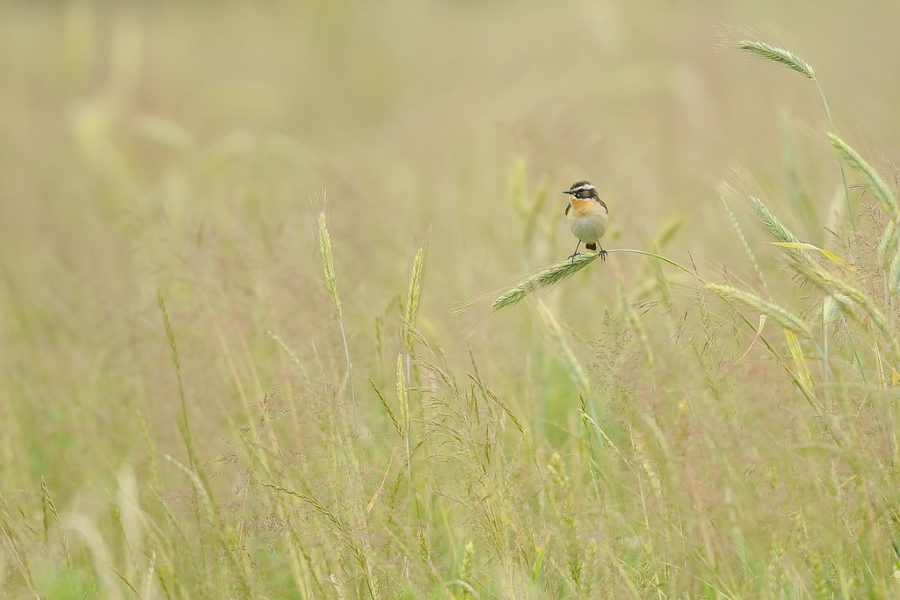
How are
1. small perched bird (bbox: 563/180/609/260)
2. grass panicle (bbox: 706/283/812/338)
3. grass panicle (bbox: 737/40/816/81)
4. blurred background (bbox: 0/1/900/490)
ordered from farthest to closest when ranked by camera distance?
1. blurred background (bbox: 0/1/900/490)
2. small perched bird (bbox: 563/180/609/260)
3. grass panicle (bbox: 737/40/816/81)
4. grass panicle (bbox: 706/283/812/338)

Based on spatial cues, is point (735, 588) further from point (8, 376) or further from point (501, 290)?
point (8, 376)

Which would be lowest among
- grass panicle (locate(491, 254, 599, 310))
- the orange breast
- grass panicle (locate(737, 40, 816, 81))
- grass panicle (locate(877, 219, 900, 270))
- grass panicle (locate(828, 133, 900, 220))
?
grass panicle (locate(491, 254, 599, 310))

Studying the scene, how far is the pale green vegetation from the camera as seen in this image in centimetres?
165

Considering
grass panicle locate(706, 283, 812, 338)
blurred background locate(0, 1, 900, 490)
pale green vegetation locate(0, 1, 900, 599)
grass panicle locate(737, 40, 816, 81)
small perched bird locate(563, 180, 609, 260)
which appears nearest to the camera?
grass panicle locate(706, 283, 812, 338)

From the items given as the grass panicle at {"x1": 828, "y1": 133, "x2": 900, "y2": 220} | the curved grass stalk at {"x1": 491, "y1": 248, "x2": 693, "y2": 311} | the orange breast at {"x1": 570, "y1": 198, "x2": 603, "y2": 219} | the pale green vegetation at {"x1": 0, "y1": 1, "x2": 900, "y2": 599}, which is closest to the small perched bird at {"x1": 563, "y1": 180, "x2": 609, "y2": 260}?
the orange breast at {"x1": 570, "y1": 198, "x2": 603, "y2": 219}

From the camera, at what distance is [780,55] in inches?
69.3

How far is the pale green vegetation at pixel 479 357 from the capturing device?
5.41 feet

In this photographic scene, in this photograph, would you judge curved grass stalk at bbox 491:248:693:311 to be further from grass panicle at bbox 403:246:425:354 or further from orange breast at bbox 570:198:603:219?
orange breast at bbox 570:198:603:219

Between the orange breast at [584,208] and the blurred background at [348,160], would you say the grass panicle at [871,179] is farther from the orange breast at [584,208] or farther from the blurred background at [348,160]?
the orange breast at [584,208]

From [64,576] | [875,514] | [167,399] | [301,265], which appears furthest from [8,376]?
[875,514]

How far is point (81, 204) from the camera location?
589 centimetres

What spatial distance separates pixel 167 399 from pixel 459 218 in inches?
95.2

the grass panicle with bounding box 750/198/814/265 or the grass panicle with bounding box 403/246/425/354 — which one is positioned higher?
the grass panicle with bounding box 750/198/814/265

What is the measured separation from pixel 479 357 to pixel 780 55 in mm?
1405
